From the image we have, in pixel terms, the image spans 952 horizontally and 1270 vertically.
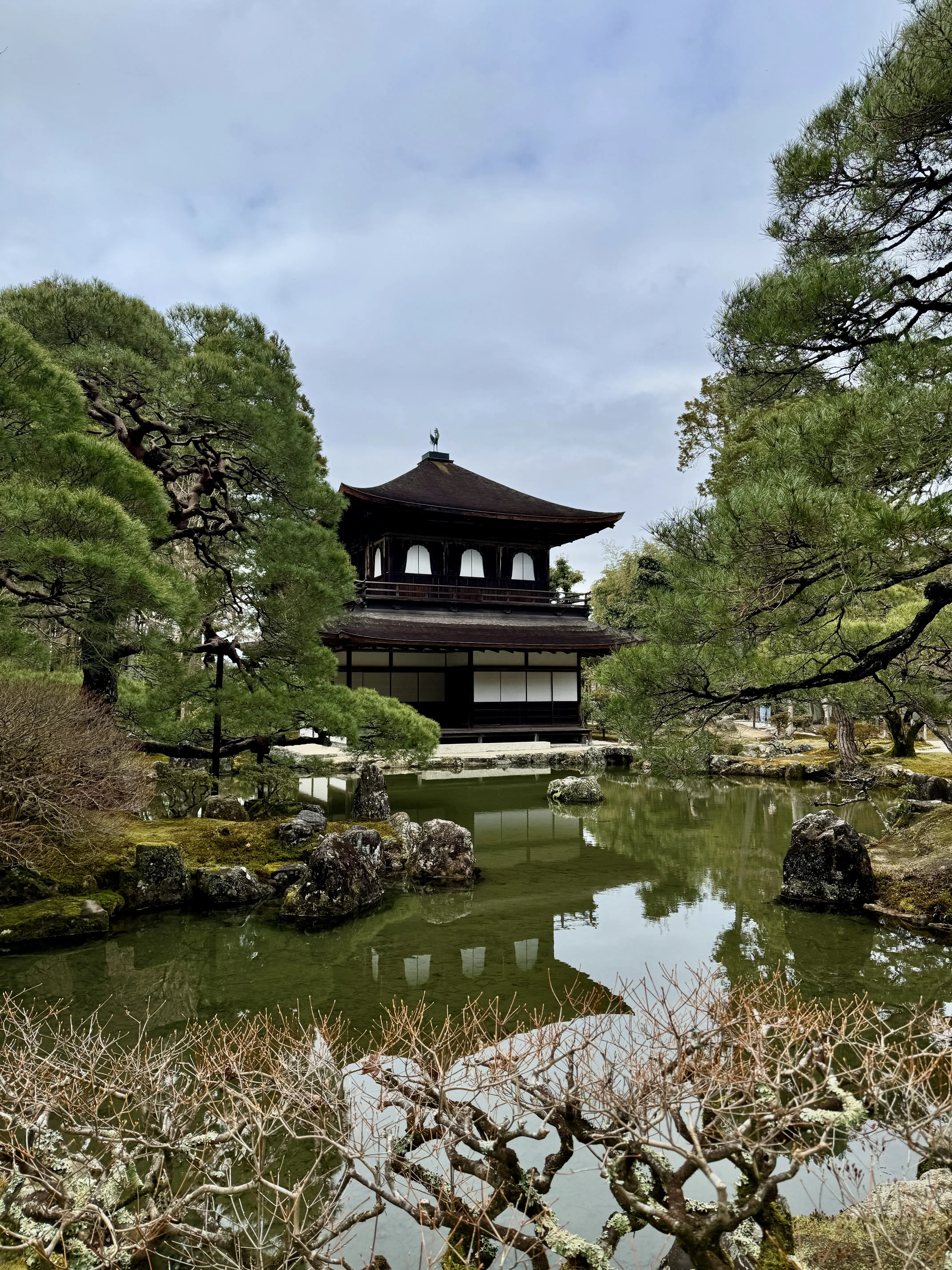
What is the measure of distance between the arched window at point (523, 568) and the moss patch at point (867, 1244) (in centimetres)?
1836

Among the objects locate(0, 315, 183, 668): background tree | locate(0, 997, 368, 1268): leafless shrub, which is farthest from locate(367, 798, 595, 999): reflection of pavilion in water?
locate(0, 315, 183, 668): background tree

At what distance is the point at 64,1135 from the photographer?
3.58 meters

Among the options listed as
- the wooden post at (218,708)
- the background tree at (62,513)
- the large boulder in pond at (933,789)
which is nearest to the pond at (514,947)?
the wooden post at (218,708)

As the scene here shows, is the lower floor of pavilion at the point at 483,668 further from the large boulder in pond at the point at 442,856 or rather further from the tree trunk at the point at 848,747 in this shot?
the large boulder in pond at the point at 442,856

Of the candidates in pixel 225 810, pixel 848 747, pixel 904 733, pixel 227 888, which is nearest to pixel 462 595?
pixel 848 747

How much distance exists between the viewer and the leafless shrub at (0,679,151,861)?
232 inches

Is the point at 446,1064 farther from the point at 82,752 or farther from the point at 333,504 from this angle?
the point at 333,504

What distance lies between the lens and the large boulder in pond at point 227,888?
727 centimetres

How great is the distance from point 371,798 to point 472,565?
10.8m

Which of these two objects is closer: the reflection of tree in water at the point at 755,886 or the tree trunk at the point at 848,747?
the reflection of tree in water at the point at 755,886

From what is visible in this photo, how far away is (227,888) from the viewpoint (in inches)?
288

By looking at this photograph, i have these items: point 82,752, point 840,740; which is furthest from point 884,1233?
point 840,740

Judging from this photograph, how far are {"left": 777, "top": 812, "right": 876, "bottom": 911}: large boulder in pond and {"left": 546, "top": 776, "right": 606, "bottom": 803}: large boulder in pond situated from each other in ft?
19.8

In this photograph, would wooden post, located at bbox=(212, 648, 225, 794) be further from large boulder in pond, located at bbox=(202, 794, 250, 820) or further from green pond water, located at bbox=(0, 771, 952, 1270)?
green pond water, located at bbox=(0, 771, 952, 1270)
